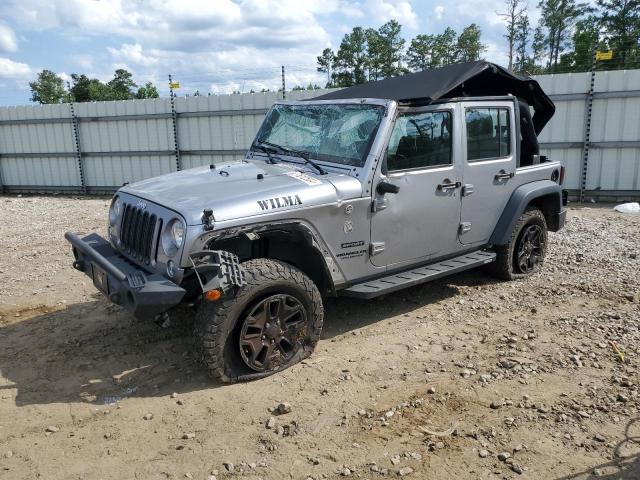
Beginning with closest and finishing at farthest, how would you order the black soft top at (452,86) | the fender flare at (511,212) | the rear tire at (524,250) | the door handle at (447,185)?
the black soft top at (452,86) → the door handle at (447,185) → the fender flare at (511,212) → the rear tire at (524,250)

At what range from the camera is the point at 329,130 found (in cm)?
472

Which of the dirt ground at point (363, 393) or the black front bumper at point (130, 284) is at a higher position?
the black front bumper at point (130, 284)

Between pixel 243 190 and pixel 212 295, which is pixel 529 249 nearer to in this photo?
pixel 243 190

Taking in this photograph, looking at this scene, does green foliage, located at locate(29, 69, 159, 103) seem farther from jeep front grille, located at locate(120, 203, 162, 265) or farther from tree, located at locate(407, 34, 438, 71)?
jeep front grille, located at locate(120, 203, 162, 265)

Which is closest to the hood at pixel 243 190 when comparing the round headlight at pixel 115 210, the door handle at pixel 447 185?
the round headlight at pixel 115 210

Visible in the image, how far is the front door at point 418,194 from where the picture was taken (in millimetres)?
4480

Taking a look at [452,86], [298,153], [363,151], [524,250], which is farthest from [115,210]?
[524,250]

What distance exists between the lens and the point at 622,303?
206 inches

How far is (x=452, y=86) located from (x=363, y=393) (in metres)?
2.72

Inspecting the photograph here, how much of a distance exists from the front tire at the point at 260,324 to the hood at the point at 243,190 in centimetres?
42

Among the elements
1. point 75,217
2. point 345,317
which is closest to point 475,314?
point 345,317

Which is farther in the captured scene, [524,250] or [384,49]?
[384,49]

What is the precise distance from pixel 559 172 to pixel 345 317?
3.17 metres

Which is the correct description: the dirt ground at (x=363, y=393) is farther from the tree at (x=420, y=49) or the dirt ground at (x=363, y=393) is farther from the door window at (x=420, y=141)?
the tree at (x=420, y=49)
